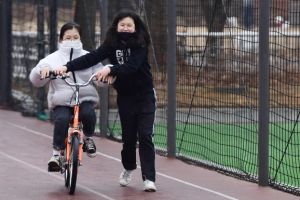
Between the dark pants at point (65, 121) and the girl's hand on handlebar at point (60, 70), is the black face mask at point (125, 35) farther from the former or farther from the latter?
the dark pants at point (65, 121)

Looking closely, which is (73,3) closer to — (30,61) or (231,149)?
(30,61)

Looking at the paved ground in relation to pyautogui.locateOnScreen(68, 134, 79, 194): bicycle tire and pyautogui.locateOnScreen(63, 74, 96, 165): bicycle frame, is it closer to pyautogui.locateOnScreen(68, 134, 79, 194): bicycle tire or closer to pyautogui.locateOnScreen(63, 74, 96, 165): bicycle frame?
pyautogui.locateOnScreen(68, 134, 79, 194): bicycle tire

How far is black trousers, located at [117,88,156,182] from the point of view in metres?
8.34

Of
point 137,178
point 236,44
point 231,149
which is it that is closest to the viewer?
point 137,178

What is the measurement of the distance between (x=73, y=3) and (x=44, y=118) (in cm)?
220

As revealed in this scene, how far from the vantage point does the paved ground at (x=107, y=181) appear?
8234mm

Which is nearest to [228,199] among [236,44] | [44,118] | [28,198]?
[28,198]

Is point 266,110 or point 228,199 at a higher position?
point 266,110

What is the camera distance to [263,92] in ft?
28.8

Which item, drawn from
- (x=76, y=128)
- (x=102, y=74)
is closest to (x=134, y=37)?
(x=102, y=74)

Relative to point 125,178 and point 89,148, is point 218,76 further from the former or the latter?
point 89,148

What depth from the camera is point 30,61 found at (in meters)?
16.8

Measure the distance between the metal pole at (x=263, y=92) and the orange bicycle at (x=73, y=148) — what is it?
193cm

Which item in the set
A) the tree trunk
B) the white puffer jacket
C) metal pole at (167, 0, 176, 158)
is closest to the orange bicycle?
the white puffer jacket
